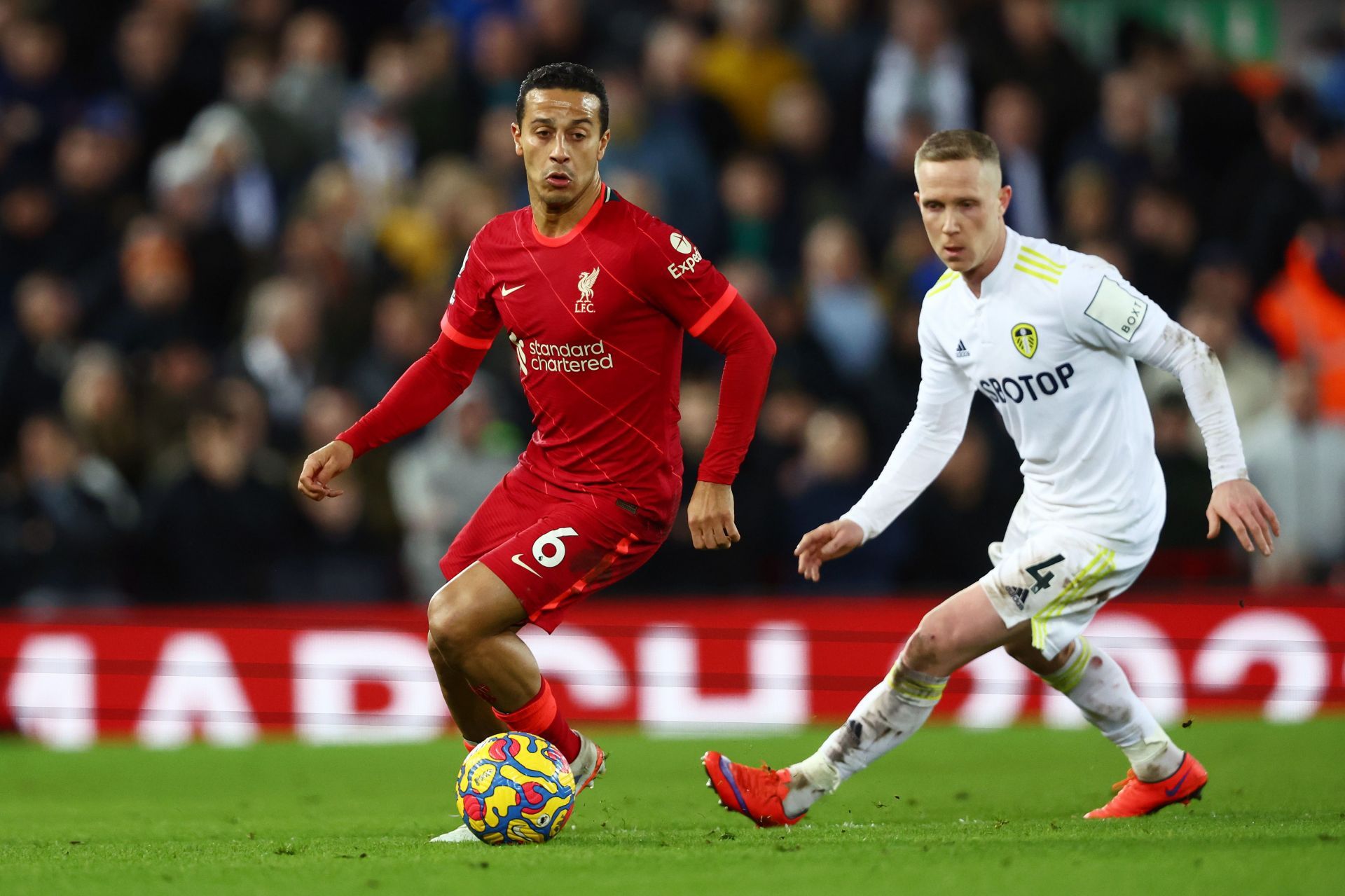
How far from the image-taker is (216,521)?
11.3m

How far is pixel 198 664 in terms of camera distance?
11117mm

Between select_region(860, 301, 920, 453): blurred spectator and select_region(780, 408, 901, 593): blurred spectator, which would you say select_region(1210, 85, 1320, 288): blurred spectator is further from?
select_region(780, 408, 901, 593): blurred spectator

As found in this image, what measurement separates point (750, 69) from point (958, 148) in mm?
7577

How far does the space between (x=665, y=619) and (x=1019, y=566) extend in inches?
199

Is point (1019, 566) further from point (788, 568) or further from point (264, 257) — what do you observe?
point (264, 257)

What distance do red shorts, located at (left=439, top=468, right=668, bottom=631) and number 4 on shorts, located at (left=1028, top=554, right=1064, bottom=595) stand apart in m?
1.31

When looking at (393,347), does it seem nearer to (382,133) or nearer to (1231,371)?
(382,133)

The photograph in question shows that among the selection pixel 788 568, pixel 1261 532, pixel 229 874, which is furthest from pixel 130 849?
pixel 788 568

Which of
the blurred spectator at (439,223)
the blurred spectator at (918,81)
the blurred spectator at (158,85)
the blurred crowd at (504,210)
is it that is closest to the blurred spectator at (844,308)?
the blurred crowd at (504,210)

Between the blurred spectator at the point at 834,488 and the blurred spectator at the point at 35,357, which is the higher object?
the blurred spectator at the point at 35,357

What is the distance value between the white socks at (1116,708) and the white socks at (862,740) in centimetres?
63

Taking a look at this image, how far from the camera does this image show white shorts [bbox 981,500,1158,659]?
6.28m

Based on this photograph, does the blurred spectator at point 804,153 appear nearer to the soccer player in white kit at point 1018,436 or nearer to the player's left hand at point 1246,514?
the soccer player in white kit at point 1018,436

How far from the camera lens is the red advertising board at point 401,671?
36.1 feet
